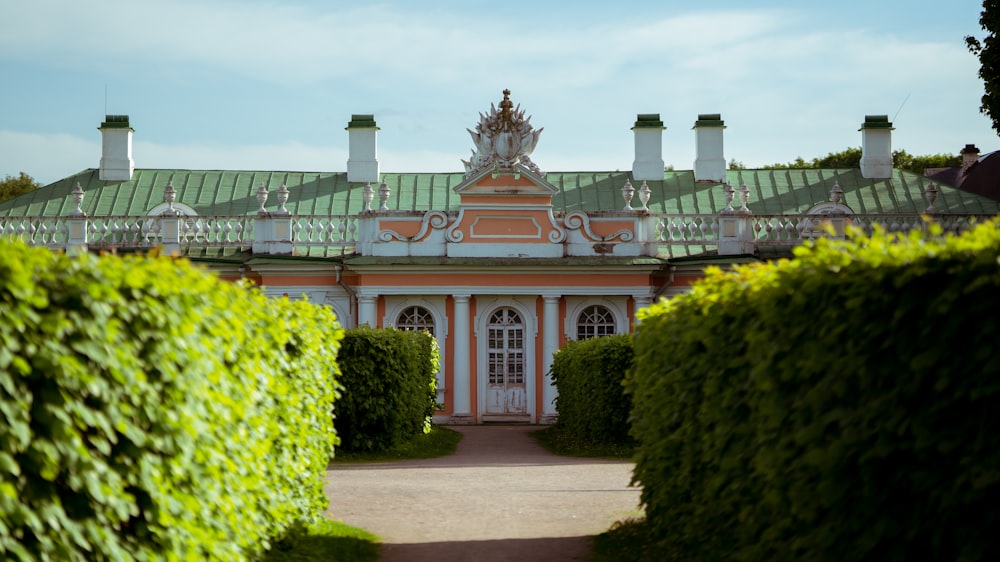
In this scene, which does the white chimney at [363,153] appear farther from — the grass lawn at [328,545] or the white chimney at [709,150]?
the grass lawn at [328,545]

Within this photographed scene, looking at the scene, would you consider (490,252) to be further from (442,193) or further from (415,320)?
(442,193)

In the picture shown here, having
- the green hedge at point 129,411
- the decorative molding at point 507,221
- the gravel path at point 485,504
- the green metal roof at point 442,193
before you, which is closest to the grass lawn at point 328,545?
the gravel path at point 485,504

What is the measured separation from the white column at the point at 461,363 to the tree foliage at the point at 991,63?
1120cm

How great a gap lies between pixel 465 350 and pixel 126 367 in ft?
77.0

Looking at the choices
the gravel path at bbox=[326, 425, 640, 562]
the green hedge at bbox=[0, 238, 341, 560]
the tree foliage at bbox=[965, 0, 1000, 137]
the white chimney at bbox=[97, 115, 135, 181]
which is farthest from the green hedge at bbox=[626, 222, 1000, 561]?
the white chimney at bbox=[97, 115, 135, 181]

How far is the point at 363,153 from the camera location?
114ft

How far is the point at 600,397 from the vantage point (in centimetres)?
2008

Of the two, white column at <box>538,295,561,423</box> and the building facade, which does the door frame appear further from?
white column at <box>538,295,561,423</box>

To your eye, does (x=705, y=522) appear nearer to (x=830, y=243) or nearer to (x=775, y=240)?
(x=830, y=243)

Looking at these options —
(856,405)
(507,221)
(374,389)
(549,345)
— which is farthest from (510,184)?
(856,405)

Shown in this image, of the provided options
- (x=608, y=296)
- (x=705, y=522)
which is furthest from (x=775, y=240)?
(x=705, y=522)

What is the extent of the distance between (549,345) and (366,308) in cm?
403

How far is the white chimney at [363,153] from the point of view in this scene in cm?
3450

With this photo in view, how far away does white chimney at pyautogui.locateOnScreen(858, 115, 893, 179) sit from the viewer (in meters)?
34.4
